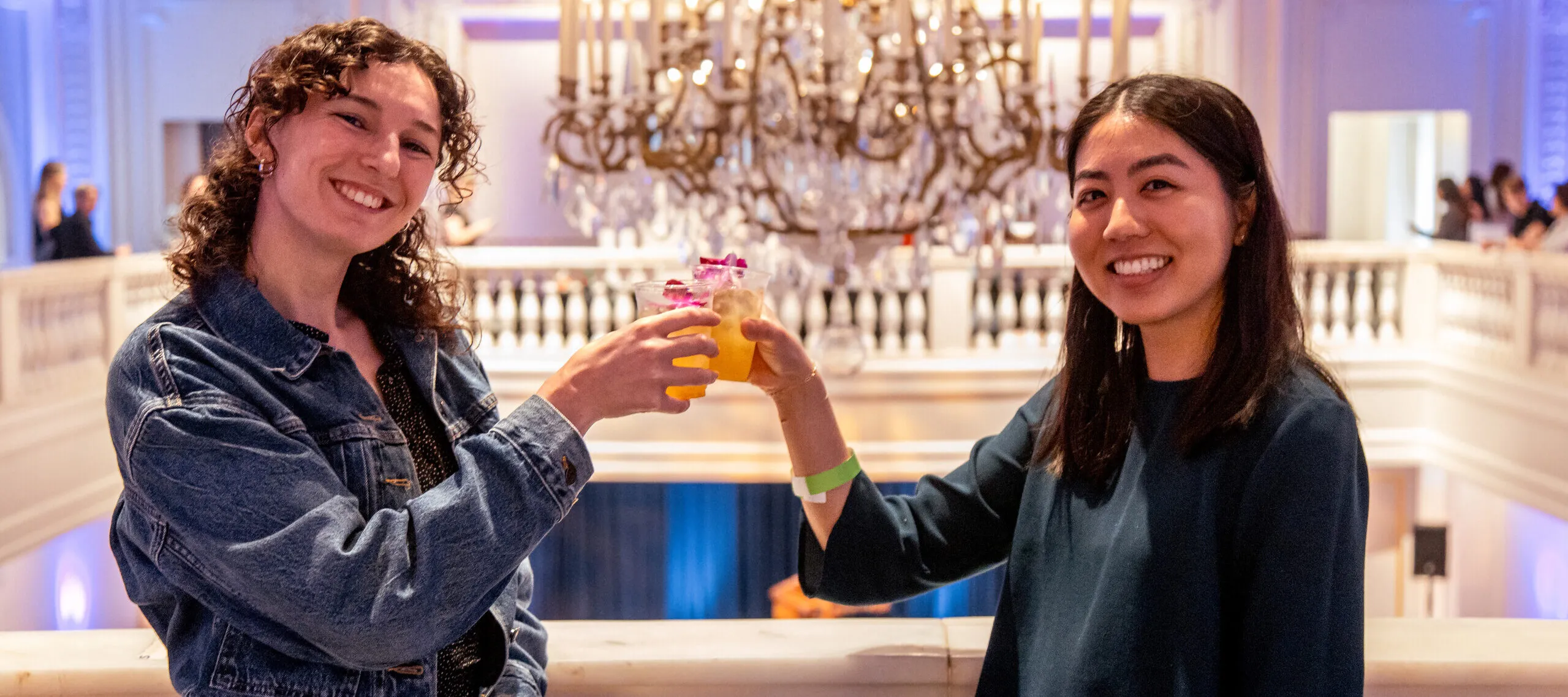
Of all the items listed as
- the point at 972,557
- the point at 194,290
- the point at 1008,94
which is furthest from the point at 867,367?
the point at 194,290

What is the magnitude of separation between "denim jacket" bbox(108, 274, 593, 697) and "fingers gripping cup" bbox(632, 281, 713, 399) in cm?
17

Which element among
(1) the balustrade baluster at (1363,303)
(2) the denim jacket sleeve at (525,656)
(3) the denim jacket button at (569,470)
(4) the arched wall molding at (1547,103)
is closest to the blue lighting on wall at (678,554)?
(1) the balustrade baluster at (1363,303)

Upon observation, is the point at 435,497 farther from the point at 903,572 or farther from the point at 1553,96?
the point at 1553,96

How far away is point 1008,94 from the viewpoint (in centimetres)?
403

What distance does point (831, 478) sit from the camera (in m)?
1.62

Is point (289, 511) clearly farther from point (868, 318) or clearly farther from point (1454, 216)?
point (1454, 216)

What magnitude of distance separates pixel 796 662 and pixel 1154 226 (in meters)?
0.68

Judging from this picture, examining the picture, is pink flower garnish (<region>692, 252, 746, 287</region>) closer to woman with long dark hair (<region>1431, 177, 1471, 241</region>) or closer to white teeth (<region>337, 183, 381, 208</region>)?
white teeth (<region>337, 183, 381, 208</region>)

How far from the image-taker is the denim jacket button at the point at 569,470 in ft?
3.81

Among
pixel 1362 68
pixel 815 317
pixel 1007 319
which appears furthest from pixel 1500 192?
pixel 815 317

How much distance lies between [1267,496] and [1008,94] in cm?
292

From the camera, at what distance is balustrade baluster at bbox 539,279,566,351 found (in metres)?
7.92

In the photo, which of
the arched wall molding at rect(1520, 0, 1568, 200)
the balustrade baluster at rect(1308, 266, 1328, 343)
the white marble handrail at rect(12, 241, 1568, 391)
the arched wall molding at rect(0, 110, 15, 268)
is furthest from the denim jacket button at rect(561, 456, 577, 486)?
the arched wall molding at rect(1520, 0, 1568, 200)

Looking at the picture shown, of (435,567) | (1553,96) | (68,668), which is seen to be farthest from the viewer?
(1553,96)
